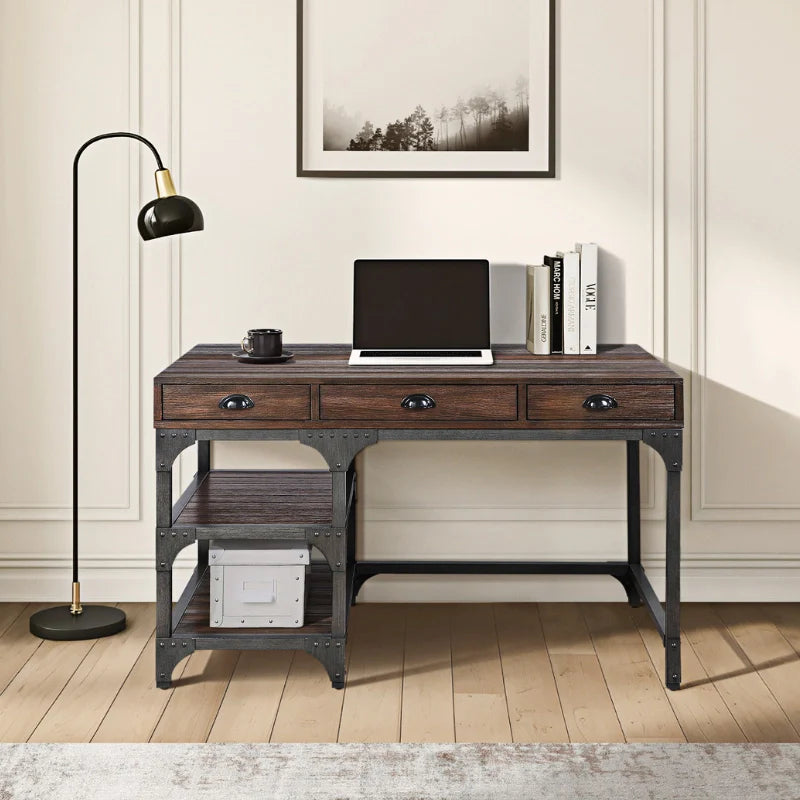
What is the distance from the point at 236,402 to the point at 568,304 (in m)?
1.02

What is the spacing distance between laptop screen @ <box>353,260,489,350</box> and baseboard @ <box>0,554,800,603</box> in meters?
0.81

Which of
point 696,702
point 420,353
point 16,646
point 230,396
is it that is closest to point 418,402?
point 420,353

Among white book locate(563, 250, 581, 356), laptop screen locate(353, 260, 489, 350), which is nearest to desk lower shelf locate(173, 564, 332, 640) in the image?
laptop screen locate(353, 260, 489, 350)

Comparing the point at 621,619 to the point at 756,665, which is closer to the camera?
the point at 756,665

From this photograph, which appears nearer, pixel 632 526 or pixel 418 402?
pixel 418 402

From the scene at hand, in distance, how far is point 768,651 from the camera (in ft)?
10.2

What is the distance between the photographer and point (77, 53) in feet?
11.0

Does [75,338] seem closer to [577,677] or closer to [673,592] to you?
[577,677]

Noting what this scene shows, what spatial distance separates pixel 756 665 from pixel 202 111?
7.56 feet

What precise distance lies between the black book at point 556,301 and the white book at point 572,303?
0.04ft

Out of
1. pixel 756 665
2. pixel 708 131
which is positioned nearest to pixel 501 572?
pixel 756 665

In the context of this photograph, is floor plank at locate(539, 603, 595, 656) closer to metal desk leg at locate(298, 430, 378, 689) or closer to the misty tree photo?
metal desk leg at locate(298, 430, 378, 689)

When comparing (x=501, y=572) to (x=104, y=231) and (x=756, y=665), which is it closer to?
(x=756, y=665)

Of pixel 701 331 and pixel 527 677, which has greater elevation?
pixel 701 331
